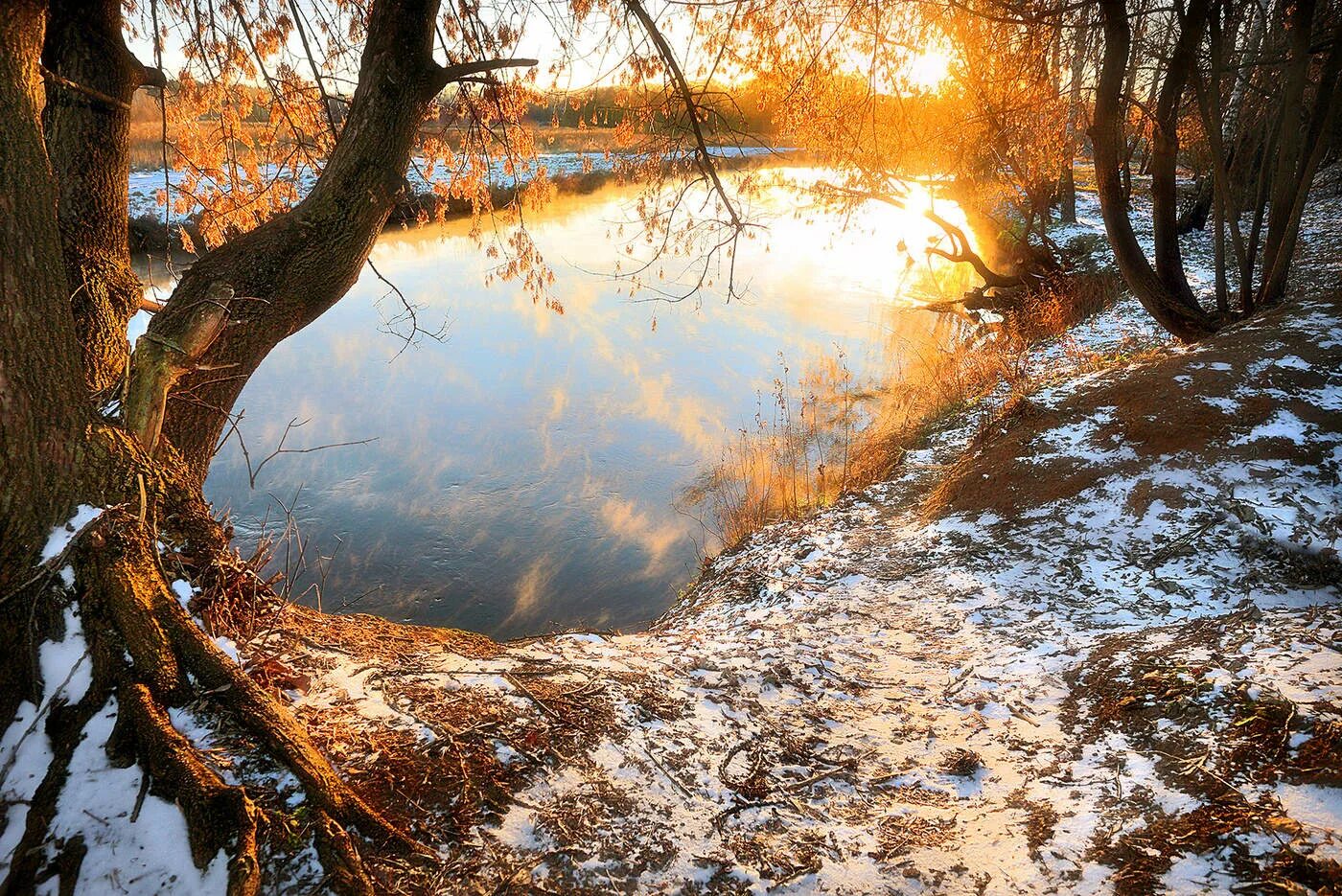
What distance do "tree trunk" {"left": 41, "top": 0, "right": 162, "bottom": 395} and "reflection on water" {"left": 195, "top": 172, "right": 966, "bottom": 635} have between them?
3.17 meters

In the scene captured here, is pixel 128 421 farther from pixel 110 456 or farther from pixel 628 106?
pixel 628 106

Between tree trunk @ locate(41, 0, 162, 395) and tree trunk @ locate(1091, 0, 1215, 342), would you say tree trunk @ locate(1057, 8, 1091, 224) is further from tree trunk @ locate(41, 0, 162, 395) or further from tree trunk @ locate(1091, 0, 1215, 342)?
tree trunk @ locate(41, 0, 162, 395)

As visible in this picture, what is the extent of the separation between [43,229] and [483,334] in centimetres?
1222

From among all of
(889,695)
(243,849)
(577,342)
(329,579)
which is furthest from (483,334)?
(243,849)

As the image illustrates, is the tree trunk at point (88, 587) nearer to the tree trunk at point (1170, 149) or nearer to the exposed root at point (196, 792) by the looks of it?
the exposed root at point (196, 792)

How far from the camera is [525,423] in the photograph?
11.0 m

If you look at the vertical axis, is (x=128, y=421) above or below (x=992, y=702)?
above

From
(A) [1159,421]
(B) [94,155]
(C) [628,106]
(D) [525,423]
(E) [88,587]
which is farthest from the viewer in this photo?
(D) [525,423]

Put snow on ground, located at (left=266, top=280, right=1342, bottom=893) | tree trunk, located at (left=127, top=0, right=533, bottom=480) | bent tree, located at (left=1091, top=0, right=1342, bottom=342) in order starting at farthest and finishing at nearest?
1. bent tree, located at (left=1091, top=0, right=1342, bottom=342)
2. tree trunk, located at (left=127, top=0, right=533, bottom=480)
3. snow on ground, located at (left=266, top=280, right=1342, bottom=893)

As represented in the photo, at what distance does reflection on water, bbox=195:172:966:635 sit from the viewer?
25.3 feet

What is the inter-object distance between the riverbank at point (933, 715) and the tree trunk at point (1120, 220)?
71.1 inches

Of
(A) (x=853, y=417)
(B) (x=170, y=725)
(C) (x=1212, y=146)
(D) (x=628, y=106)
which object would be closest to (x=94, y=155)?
(B) (x=170, y=725)

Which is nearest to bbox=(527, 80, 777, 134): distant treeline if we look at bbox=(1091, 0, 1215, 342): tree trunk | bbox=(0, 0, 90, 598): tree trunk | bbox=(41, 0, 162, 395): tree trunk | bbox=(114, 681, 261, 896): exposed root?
bbox=(41, 0, 162, 395): tree trunk

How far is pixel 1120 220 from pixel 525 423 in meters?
8.24
